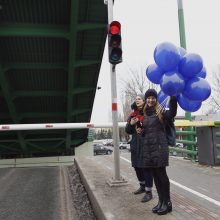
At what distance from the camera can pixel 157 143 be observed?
169 inches

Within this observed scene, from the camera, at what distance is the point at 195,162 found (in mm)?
10102

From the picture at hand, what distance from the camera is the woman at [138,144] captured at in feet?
16.3

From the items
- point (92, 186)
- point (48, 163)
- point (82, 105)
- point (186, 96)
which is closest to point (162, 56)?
point (186, 96)

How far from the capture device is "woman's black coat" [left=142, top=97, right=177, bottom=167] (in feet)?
14.1

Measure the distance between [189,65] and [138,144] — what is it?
4.61ft

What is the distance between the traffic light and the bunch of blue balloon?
0.92m

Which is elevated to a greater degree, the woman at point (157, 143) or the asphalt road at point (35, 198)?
the woman at point (157, 143)

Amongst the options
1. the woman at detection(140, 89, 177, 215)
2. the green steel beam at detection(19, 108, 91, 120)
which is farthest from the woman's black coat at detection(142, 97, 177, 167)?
the green steel beam at detection(19, 108, 91, 120)

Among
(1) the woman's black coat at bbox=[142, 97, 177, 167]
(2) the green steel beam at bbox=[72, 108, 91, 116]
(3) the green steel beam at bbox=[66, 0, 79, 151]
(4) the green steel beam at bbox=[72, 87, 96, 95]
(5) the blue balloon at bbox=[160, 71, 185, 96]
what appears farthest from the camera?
(2) the green steel beam at bbox=[72, 108, 91, 116]

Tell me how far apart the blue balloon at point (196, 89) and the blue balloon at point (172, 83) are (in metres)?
0.16

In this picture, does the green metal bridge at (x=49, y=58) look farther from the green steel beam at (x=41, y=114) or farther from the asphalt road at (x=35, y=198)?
the asphalt road at (x=35, y=198)

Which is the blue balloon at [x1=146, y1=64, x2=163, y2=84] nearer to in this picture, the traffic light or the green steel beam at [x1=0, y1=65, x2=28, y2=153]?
the traffic light

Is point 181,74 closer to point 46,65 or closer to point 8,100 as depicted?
point 46,65

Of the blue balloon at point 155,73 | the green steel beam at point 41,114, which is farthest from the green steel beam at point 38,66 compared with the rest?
the blue balloon at point 155,73
